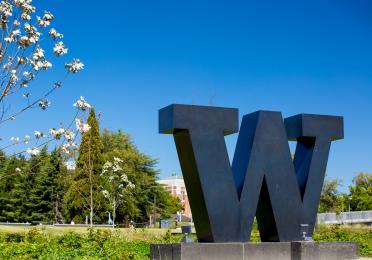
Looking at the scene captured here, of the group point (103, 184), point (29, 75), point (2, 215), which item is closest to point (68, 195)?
point (103, 184)

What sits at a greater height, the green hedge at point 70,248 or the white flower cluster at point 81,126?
the white flower cluster at point 81,126

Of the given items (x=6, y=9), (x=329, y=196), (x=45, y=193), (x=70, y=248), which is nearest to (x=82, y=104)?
(x=6, y=9)

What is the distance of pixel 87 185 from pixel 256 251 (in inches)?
1453

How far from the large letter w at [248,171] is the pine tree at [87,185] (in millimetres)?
34257

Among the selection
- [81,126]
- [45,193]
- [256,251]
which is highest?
[81,126]

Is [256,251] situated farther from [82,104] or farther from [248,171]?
[82,104]

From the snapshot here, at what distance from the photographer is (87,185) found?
151ft

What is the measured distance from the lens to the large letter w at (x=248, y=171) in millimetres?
10523

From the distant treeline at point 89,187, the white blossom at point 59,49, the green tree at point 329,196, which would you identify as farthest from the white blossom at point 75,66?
the green tree at point 329,196

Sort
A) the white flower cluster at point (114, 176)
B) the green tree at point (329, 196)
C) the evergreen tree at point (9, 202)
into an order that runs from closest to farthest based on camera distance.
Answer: the white flower cluster at point (114, 176) < the evergreen tree at point (9, 202) < the green tree at point (329, 196)

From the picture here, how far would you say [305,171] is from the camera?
469 inches

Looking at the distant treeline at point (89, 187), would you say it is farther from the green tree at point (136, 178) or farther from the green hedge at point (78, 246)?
the green hedge at point (78, 246)

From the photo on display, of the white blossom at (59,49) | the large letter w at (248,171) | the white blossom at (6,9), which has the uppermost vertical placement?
the white blossom at (6,9)

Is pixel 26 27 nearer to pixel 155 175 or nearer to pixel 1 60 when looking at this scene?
pixel 1 60
